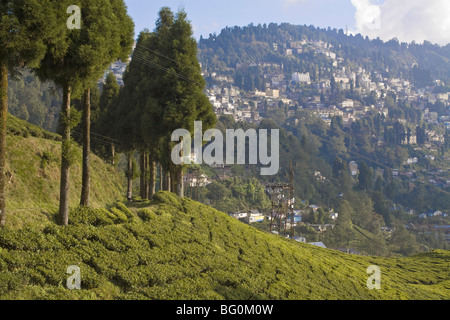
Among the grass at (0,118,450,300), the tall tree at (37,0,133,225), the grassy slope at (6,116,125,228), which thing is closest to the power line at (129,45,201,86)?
the grass at (0,118,450,300)

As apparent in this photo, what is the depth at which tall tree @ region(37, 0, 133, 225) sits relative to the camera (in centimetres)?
1208

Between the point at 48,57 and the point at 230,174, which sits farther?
the point at 230,174

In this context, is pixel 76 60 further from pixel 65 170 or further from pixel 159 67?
pixel 159 67

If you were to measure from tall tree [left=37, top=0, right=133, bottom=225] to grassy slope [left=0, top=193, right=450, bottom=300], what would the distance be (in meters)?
1.72

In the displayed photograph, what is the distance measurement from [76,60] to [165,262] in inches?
248

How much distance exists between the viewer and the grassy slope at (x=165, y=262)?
9375 millimetres

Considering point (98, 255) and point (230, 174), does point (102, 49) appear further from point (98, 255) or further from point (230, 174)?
point (230, 174)

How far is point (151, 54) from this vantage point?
2423 centimetres

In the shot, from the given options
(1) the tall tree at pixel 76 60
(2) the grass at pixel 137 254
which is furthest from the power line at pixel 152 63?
(1) the tall tree at pixel 76 60

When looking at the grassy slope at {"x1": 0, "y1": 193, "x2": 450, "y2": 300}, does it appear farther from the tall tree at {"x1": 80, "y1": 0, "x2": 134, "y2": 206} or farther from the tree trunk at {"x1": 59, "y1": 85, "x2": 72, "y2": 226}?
the tall tree at {"x1": 80, "y1": 0, "x2": 134, "y2": 206}

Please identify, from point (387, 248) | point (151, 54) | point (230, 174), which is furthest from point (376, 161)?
point (151, 54)

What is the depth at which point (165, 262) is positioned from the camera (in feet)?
39.9

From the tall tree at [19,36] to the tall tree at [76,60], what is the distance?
104 cm

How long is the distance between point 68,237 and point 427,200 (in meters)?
122
